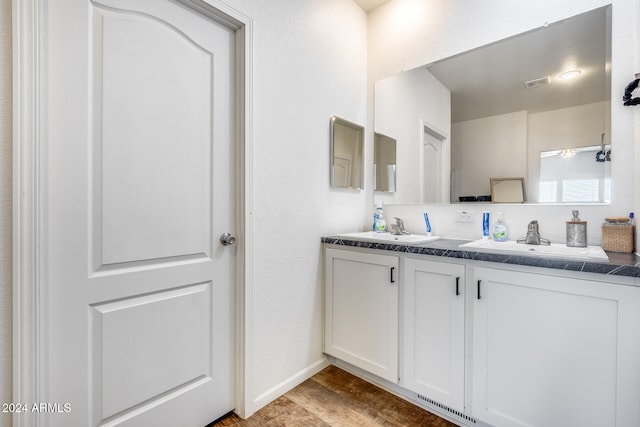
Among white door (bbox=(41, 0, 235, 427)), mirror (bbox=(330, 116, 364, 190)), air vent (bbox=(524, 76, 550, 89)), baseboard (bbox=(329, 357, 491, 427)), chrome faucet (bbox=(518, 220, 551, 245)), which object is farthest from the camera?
mirror (bbox=(330, 116, 364, 190))

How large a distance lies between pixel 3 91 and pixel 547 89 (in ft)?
7.85

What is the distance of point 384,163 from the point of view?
7.63 ft

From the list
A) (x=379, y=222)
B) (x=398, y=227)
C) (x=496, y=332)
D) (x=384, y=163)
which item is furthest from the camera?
(x=384, y=163)

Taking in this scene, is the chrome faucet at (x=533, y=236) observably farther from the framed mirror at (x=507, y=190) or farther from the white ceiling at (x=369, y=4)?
the white ceiling at (x=369, y=4)

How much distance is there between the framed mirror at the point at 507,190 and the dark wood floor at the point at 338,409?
1.26 m

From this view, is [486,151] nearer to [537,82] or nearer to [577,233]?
[537,82]

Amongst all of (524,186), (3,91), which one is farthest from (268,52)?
(524,186)

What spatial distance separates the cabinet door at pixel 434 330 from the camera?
4.63ft

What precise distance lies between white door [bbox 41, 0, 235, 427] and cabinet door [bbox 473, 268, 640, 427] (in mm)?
1236

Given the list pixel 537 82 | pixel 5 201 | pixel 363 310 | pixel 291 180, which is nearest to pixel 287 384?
pixel 363 310

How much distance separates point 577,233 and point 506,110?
81cm

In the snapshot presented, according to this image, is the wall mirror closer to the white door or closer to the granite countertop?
the granite countertop

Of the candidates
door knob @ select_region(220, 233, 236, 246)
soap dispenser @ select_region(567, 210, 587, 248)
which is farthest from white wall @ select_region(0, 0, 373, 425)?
soap dispenser @ select_region(567, 210, 587, 248)

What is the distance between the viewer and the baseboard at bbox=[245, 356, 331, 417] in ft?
5.21
